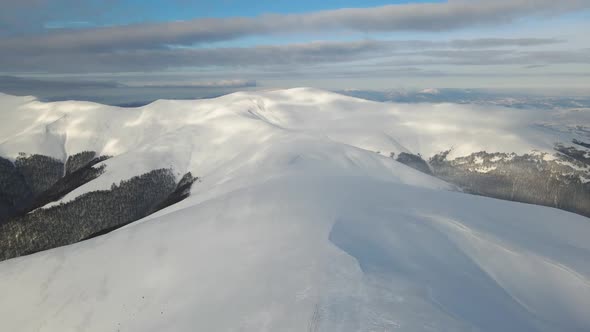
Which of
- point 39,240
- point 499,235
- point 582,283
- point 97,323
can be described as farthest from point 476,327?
point 39,240

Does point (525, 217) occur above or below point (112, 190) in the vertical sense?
above

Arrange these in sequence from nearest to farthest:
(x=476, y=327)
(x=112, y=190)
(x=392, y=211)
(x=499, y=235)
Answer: (x=476, y=327) < (x=499, y=235) < (x=392, y=211) < (x=112, y=190)

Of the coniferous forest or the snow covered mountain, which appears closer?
the snow covered mountain

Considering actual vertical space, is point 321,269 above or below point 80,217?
above

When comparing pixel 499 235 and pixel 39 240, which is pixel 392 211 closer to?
pixel 499 235

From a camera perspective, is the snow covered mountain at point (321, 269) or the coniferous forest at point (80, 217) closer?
the snow covered mountain at point (321, 269)

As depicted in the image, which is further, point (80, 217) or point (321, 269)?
point (80, 217)

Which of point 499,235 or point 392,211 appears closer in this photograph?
point 499,235

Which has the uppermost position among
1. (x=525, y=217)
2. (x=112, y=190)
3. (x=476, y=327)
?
(x=476, y=327)

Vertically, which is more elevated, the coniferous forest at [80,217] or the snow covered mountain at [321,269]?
the snow covered mountain at [321,269]

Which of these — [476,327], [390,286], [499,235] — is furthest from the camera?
[499,235]

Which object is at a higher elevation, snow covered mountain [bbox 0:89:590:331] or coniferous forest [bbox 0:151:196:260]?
snow covered mountain [bbox 0:89:590:331]
